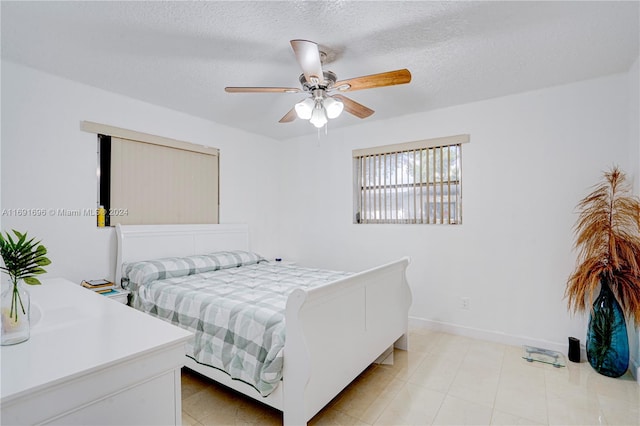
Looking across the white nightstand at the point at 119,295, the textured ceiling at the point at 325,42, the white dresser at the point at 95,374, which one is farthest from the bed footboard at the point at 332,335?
the white nightstand at the point at 119,295

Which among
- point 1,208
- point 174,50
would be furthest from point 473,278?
point 1,208

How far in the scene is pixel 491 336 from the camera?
3.12 metres

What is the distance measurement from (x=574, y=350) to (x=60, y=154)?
186 inches

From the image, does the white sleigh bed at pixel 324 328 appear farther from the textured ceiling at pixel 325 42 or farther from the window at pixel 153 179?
the textured ceiling at pixel 325 42

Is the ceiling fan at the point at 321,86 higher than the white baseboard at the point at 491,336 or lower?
higher

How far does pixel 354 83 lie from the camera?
2.08 m

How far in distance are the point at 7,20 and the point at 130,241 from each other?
1.81 m

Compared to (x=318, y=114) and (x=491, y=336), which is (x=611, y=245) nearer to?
(x=491, y=336)

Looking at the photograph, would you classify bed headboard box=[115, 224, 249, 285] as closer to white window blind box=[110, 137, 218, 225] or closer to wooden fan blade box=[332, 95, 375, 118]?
white window blind box=[110, 137, 218, 225]

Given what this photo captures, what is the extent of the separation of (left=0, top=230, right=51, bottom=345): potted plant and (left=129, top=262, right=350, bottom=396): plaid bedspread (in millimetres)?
1033

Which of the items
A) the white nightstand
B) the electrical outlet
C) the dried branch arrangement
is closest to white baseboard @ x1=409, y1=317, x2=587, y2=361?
the electrical outlet

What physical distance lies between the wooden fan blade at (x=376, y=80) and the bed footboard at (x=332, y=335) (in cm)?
130

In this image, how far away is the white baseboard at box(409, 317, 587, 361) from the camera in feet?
9.26

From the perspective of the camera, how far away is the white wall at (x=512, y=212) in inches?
108
